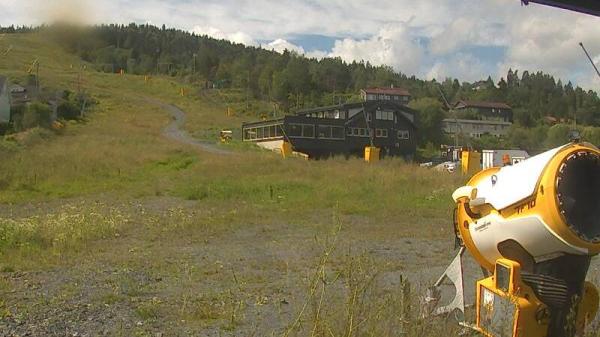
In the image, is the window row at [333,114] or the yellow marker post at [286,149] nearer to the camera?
the yellow marker post at [286,149]

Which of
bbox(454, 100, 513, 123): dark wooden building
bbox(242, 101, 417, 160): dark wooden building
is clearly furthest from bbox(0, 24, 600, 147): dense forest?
bbox(242, 101, 417, 160): dark wooden building

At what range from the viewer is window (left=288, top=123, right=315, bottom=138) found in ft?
175

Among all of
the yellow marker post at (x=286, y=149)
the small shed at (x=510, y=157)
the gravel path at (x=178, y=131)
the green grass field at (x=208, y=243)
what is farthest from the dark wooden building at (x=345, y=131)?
the small shed at (x=510, y=157)

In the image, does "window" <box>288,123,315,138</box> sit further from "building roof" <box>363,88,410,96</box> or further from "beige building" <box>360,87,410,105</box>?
"building roof" <box>363,88,410,96</box>

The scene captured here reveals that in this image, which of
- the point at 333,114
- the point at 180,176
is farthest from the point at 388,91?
the point at 180,176

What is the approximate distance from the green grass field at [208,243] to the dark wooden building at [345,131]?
65.3 feet

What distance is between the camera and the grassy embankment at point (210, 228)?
19.9 feet

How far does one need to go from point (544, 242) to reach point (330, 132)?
53317 mm

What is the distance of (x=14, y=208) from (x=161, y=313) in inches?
553

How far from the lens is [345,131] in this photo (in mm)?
58250

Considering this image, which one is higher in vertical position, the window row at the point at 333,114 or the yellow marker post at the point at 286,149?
the window row at the point at 333,114

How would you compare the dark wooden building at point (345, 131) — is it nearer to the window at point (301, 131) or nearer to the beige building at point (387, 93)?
the window at point (301, 131)

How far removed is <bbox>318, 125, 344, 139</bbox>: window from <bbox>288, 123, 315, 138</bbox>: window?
44.7 inches

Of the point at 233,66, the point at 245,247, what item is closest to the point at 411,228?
the point at 245,247
